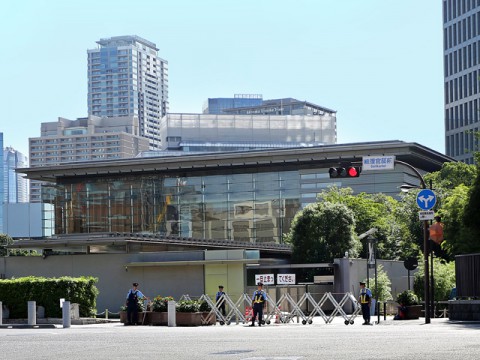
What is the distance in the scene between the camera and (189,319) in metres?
41.8

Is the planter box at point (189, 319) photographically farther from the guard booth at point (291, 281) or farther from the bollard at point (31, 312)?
the guard booth at point (291, 281)

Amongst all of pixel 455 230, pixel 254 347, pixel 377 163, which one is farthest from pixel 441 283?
pixel 254 347

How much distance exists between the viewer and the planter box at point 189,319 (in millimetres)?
41844

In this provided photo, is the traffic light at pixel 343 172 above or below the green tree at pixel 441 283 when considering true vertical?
above

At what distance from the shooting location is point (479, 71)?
144500 mm

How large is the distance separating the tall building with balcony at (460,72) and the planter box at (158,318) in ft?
Result: 344

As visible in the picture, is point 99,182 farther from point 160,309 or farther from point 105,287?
point 160,309

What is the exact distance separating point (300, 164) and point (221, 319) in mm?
49577

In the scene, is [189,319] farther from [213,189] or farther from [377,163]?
[213,189]

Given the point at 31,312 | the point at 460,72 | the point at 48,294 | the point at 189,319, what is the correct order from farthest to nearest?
1. the point at 460,72
2. the point at 48,294
3. the point at 31,312
4. the point at 189,319

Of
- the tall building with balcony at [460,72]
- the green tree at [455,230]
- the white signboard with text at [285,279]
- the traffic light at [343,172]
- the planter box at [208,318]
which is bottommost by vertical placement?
the planter box at [208,318]

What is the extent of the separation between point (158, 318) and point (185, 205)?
5166 cm

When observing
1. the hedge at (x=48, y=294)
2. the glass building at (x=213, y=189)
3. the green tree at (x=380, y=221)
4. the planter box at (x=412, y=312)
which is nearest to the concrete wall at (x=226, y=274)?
the hedge at (x=48, y=294)

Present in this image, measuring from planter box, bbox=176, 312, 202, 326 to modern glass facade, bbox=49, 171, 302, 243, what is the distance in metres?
48.6
